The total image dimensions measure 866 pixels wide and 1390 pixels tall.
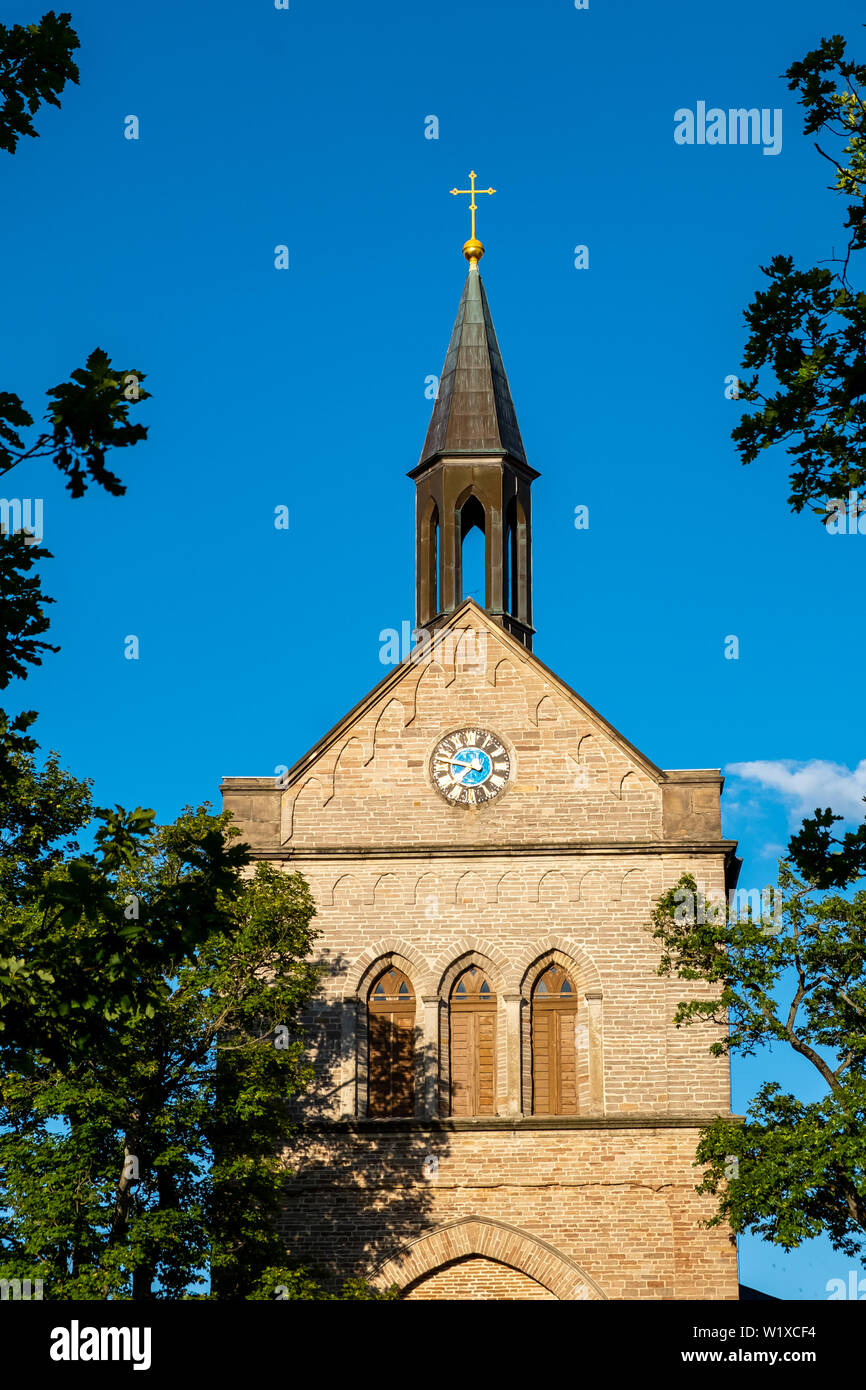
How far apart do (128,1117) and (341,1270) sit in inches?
321

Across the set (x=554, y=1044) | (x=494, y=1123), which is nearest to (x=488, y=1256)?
(x=494, y=1123)

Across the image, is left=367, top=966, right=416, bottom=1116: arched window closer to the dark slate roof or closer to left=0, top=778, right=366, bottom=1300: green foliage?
left=0, top=778, right=366, bottom=1300: green foliage

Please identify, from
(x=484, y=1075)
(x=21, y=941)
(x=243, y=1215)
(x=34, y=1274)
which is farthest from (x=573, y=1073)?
(x=21, y=941)

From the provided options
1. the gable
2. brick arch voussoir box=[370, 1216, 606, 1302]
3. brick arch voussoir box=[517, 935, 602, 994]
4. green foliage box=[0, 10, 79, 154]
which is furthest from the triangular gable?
green foliage box=[0, 10, 79, 154]

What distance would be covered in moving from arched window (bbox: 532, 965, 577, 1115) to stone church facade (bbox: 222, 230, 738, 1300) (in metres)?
0.04

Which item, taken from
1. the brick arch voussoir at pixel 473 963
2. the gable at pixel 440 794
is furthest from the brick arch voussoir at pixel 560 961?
the gable at pixel 440 794

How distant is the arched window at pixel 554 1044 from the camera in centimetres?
3572

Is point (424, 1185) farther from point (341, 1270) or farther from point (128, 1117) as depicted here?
point (128, 1117)

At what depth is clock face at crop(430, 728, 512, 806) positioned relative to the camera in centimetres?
3744

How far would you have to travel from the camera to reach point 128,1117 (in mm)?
27531

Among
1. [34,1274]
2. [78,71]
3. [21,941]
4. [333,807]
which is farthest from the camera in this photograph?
[333,807]

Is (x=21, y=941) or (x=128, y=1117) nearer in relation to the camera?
(x=21, y=941)
